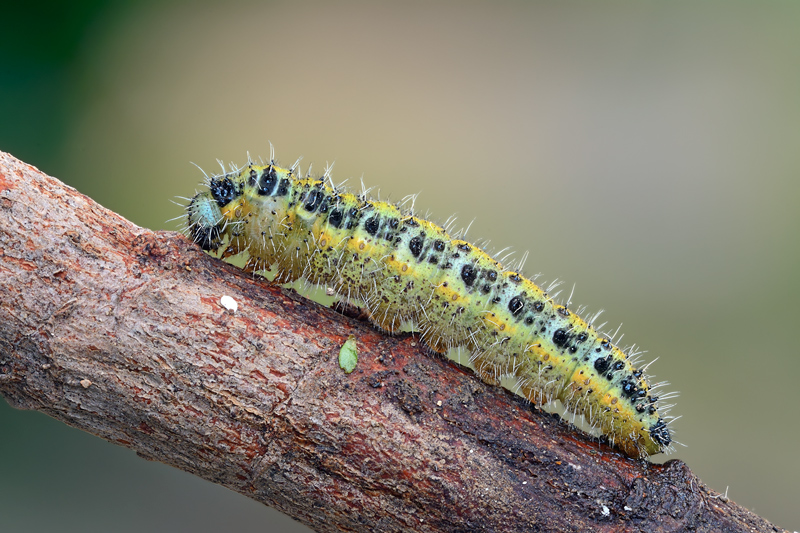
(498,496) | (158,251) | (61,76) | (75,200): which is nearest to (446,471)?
(498,496)

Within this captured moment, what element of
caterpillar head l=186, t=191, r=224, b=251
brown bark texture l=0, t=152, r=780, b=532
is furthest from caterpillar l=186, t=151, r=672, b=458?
brown bark texture l=0, t=152, r=780, b=532

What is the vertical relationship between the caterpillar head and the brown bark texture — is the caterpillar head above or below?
above

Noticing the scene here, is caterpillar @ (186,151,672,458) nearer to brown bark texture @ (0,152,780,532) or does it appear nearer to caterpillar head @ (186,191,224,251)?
caterpillar head @ (186,191,224,251)

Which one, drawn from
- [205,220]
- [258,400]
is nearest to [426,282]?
[258,400]

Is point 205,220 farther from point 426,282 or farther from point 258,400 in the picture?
point 426,282

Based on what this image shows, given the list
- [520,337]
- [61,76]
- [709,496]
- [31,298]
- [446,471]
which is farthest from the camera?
[61,76]

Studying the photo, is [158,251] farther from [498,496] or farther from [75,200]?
[498,496]
